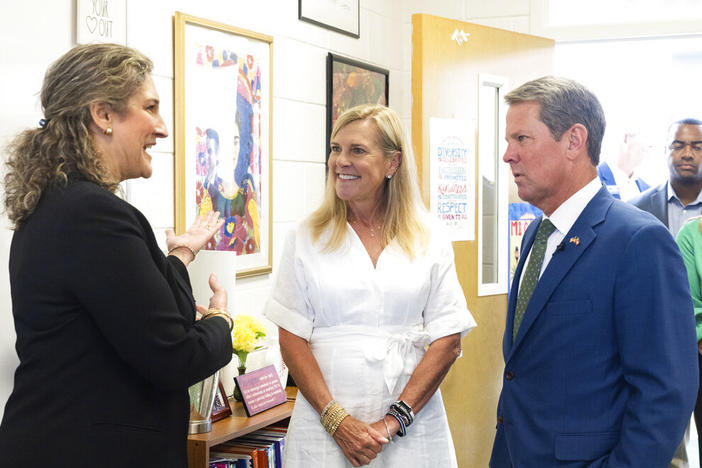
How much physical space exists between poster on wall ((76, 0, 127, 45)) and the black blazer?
3.10ft

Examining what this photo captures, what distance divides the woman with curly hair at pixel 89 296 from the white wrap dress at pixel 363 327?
60 cm

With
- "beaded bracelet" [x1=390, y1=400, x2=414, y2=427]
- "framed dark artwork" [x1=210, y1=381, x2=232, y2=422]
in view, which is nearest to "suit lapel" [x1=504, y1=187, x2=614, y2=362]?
"beaded bracelet" [x1=390, y1=400, x2=414, y2=427]

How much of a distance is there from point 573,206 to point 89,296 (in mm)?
949

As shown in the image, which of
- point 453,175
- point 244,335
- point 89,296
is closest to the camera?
point 89,296

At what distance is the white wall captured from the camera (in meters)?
2.02

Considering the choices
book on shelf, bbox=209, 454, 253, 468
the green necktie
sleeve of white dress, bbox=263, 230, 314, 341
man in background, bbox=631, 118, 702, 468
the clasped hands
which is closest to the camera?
the green necktie

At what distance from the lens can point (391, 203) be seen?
2.22 m

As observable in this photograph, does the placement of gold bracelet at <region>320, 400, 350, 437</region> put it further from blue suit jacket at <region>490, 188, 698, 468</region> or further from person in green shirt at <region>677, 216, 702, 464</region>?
person in green shirt at <region>677, 216, 702, 464</region>

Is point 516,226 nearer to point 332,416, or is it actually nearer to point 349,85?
point 349,85

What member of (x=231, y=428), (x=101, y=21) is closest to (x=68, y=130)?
(x=101, y=21)

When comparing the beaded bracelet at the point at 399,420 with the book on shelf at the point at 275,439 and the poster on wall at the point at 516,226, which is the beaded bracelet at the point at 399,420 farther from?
the poster on wall at the point at 516,226

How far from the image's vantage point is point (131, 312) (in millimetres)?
1375

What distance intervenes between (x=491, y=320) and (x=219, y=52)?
1709mm

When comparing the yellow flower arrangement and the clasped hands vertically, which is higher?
the yellow flower arrangement
